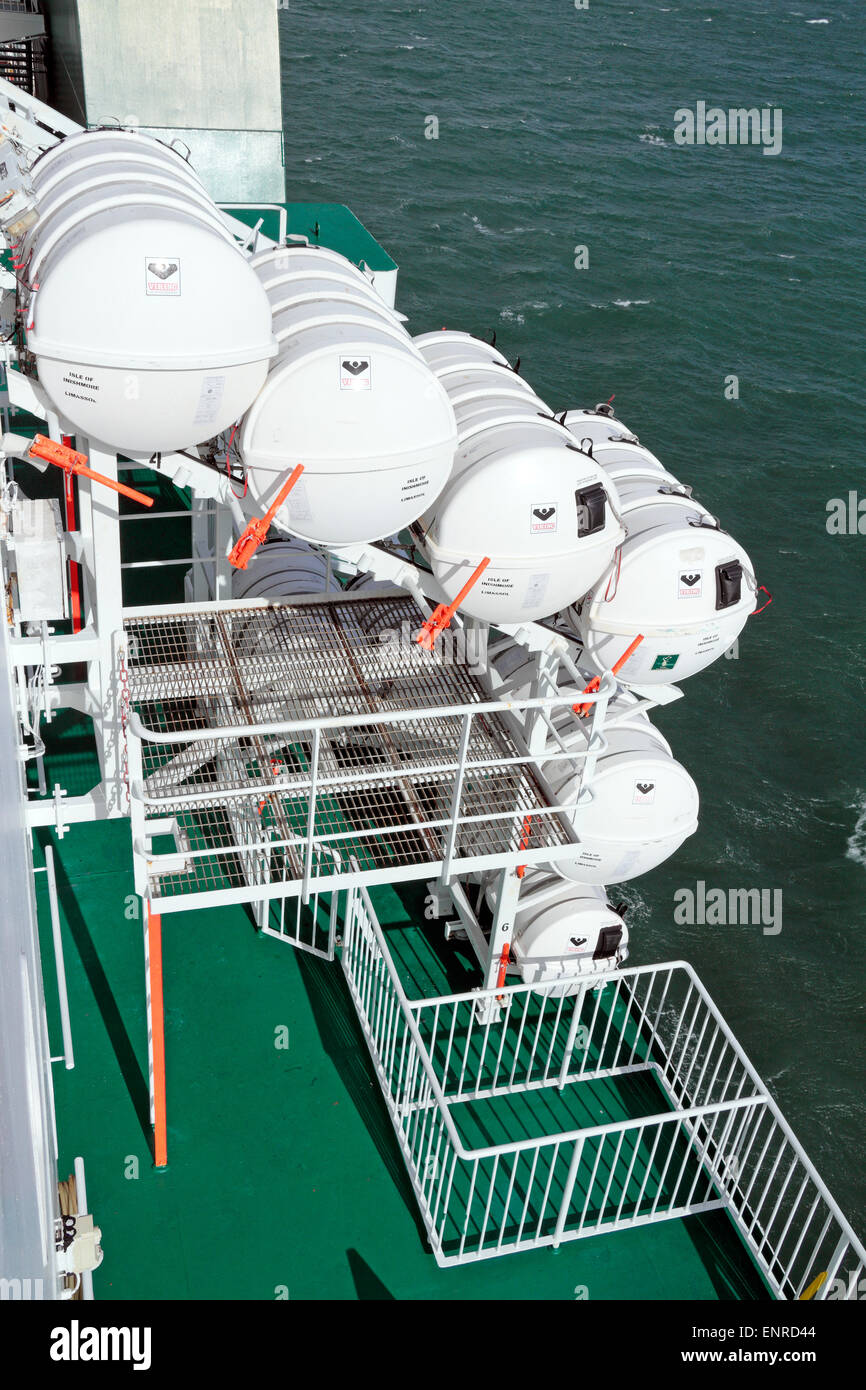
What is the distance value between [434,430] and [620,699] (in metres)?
4.83

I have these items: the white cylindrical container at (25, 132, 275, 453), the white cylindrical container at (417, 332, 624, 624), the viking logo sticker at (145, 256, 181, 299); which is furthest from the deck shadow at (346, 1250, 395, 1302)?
the viking logo sticker at (145, 256, 181, 299)

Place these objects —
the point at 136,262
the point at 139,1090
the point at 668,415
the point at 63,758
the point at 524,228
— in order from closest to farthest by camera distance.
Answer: the point at 136,262, the point at 139,1090, the point at 63,758, the point at 668,415, the point at 524,228

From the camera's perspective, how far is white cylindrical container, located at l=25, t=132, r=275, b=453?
804 centimetres

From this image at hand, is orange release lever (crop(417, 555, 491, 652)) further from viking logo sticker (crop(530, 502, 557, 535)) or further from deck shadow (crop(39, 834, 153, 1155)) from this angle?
deck shadow (crop(39, 834, 153, 1155))

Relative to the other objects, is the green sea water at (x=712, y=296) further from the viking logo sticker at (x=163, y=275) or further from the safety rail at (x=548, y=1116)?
the viking logo sticker at (x=163, y=275)

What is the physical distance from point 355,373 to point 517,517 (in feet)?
5.92

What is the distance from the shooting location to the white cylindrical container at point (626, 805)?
11.8 metres

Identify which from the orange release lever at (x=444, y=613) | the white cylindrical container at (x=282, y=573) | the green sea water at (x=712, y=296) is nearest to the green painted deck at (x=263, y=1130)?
the white cylindrical container at (x=282, y=573)

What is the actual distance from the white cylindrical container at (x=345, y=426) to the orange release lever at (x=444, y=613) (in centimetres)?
73

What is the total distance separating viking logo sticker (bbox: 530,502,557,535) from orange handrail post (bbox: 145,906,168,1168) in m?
4.41

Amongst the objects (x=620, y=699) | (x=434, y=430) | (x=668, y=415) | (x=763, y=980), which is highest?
(x=434, y=430)

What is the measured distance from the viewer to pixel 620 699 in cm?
1312
